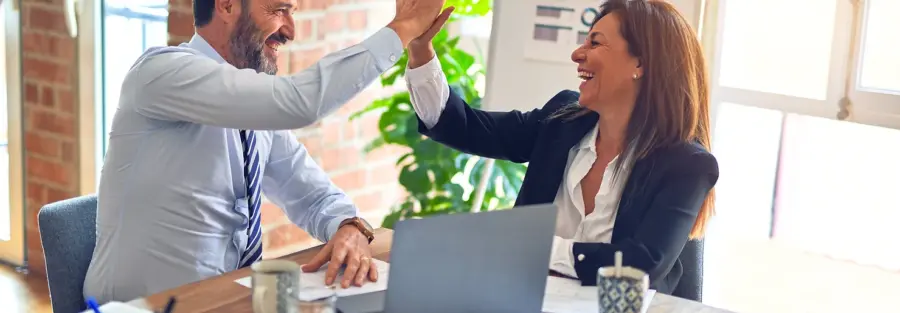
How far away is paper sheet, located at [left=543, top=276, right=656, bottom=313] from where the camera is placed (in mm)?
1754

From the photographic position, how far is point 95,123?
370cm

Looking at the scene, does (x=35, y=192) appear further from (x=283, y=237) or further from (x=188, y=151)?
(x=188, y=151)

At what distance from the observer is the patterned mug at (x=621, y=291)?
1.59m

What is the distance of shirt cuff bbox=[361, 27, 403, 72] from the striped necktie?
1.13ft

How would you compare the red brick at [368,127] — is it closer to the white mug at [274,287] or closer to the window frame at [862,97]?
the window frame at [862,97]

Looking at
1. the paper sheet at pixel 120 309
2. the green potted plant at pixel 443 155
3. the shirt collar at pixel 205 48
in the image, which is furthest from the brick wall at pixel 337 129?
the paper sheet at pixel 120 309

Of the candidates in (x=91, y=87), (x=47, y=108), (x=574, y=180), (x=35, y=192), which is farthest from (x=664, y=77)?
(x=35, y=192)

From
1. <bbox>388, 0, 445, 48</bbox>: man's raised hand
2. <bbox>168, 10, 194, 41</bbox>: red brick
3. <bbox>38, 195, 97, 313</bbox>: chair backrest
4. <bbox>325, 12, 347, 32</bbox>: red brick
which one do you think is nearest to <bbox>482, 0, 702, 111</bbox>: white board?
<bbox>325, 12, 347, 32</bbox>: red brick

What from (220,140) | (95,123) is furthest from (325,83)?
(95,123)

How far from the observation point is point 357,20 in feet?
11.4

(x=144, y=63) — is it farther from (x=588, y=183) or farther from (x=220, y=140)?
(x=588, y=183)

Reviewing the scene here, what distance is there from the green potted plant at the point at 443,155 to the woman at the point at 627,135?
3.28ft

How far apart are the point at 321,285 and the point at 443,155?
154 cm

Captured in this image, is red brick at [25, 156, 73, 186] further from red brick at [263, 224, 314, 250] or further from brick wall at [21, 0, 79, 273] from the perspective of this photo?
red brick at [263, 224, 314, 250]
